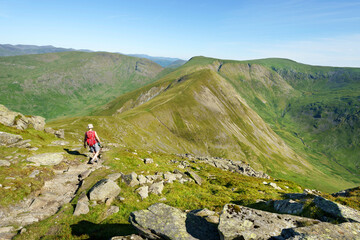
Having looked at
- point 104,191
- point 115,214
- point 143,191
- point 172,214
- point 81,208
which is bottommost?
point 115,214

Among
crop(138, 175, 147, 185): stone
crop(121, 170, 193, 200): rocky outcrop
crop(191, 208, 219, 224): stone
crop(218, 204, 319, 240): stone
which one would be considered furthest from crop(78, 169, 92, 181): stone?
crop(218, 204, 319, 240): stone

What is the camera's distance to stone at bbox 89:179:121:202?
16.2 m

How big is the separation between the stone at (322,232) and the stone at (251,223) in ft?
2.72

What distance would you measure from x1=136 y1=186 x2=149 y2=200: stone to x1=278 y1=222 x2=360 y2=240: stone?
12741 millimetres

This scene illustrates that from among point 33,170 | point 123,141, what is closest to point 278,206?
point 33,170

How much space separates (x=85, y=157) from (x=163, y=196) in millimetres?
14715

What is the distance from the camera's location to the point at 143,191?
1862 cm

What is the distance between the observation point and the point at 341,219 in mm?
11125

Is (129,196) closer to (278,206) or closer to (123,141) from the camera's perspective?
(278,206)

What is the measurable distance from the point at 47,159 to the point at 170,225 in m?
20.2

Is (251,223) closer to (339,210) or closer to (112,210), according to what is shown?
(339,210)

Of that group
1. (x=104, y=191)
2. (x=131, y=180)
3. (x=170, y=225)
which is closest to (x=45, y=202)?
(x=104, y=191)

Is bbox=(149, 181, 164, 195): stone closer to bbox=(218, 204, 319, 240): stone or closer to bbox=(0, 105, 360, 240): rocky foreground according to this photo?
bbox=(0, 105, 360, 240): rocky foreground

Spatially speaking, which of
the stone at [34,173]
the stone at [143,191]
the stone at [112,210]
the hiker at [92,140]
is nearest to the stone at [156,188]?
the stone at [143,191]
